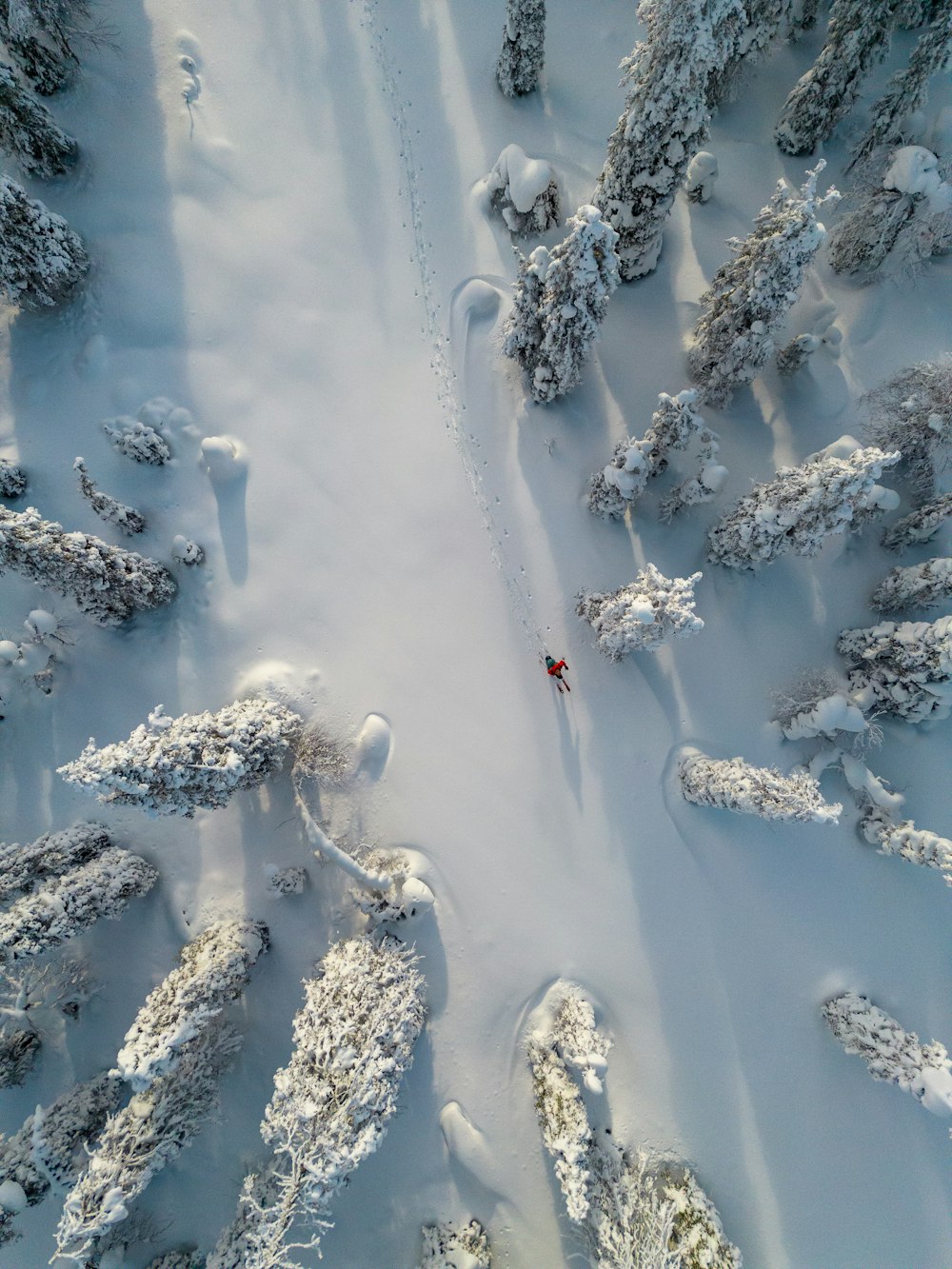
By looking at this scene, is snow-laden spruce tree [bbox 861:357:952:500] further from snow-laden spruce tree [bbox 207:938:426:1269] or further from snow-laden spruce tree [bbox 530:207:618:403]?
snow-laden spruce tree [bbox 207:938:426:1269]

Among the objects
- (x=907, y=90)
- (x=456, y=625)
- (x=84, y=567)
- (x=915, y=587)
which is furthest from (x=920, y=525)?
(x=84, y=567)

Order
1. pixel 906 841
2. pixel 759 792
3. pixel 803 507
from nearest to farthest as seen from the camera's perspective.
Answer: pixel 803 507 → pixel 759 792 → pixel 906 841

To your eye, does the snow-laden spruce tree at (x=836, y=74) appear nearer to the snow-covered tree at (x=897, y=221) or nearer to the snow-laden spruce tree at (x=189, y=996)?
the snow-covered tree at (x=897, y=221)

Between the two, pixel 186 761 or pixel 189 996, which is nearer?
pixel 186 761

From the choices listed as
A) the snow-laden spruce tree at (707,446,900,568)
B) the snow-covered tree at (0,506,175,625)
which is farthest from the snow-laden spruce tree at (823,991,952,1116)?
the snow-covered tree at (0,506,175,625)

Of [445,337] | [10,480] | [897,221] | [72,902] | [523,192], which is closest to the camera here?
[72,902]

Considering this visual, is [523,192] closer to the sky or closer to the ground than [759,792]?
closer to the sky

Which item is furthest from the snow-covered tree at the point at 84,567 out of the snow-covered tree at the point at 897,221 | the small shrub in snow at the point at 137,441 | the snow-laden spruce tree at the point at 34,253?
the snow-covered tree at the point at 897,221

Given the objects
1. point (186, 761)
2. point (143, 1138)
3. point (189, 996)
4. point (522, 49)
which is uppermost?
point (522, 49)

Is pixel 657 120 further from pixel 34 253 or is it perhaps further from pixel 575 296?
pixel 34 253
